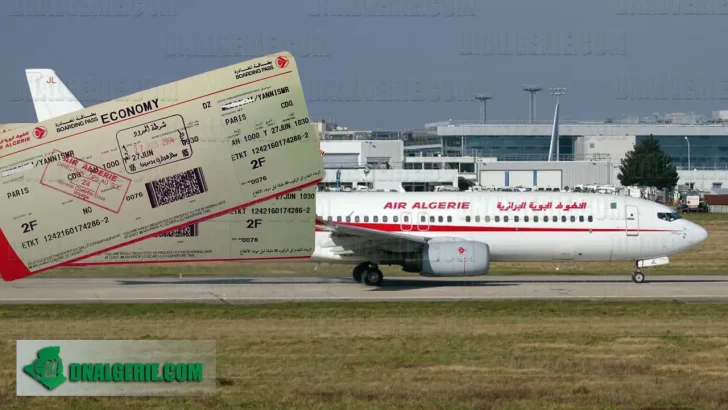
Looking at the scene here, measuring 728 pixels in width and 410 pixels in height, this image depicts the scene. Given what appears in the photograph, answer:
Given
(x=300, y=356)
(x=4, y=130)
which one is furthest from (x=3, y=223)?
(x=300, y=356)

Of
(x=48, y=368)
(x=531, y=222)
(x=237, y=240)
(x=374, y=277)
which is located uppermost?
(x=237, y=240)

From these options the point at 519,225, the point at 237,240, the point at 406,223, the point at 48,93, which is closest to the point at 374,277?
the point at 406,223

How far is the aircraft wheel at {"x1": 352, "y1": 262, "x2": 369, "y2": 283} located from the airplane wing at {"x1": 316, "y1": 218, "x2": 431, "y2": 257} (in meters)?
0.62

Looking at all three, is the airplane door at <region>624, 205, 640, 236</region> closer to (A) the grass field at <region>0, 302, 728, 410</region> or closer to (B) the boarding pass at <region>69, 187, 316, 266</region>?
(A) the grass field at <region>0, 302, 728, 410</region>

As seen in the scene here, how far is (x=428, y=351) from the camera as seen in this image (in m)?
18.9

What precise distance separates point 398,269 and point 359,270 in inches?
298

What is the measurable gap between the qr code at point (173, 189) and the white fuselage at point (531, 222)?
94.4ft

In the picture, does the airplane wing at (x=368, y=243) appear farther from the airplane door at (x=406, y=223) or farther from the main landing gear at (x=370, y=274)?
the airplane door at (x=406, y=223)

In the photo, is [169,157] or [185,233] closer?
[169,157]

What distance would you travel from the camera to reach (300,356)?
59.1 feet

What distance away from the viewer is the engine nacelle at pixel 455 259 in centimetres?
3406

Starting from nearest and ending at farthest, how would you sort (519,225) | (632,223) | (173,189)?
(173,189)
(519,225)
(632,223)

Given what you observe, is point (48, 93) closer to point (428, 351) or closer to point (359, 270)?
point (428, 351)

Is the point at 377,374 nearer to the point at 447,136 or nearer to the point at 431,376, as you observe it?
the point at 431,376
